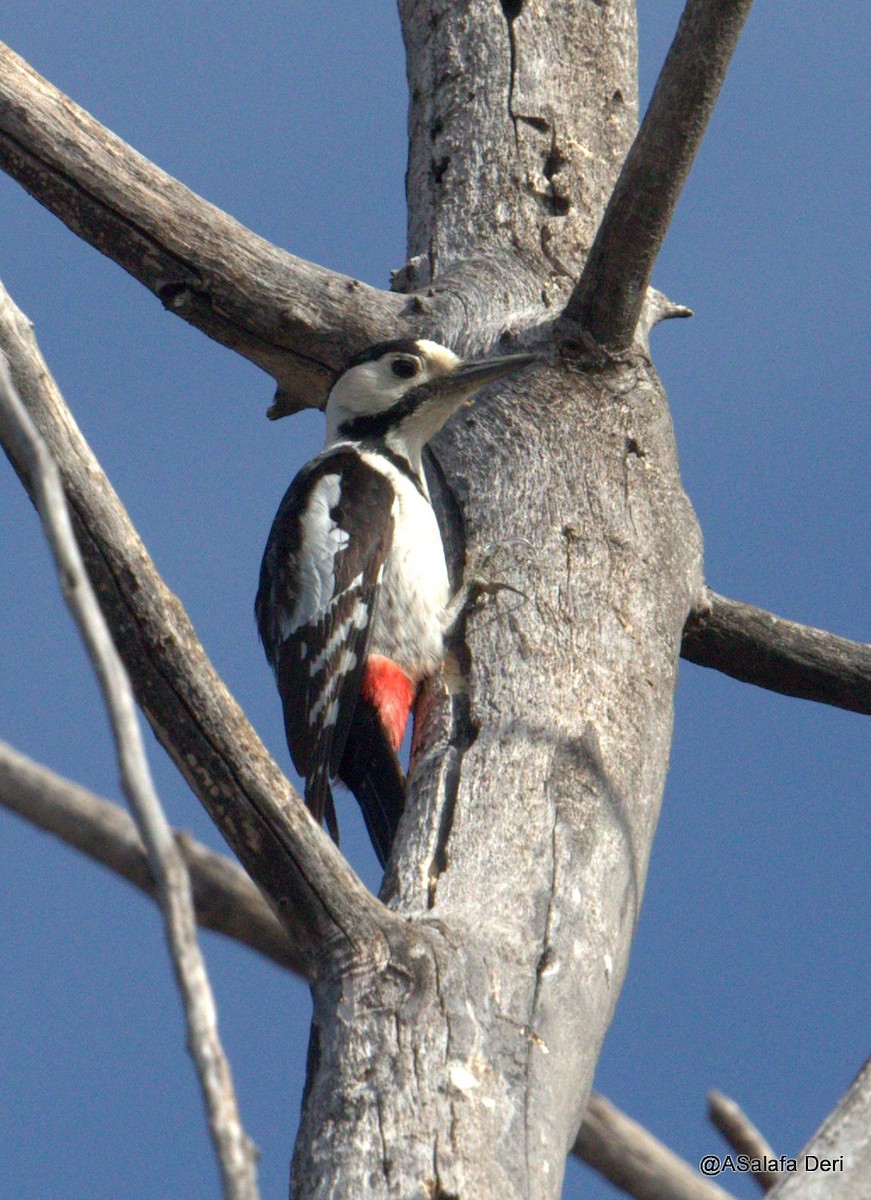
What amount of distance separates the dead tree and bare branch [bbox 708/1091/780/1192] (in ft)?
1.13

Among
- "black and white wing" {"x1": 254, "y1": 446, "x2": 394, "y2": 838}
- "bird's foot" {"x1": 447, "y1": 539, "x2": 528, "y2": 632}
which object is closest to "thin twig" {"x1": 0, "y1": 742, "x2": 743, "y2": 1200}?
"bird's foot" {"x1": 447, "y1": 539, "x2": 528, "y2": 632}

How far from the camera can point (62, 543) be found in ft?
3.63

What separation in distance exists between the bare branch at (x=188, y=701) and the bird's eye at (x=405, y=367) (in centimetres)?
170

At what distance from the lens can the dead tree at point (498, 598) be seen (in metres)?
2.11

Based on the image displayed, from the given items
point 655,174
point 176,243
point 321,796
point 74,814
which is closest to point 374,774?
point 321,796

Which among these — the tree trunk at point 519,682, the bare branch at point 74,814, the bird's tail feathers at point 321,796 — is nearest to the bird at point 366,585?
the bird's tail feathers at point 321,796

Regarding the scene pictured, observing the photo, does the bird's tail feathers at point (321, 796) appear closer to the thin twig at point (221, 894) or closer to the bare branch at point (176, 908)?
the thin twig at point (221, 894)

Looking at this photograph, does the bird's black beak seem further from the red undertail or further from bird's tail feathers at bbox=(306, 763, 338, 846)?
bird's tail feathers at bbox=(306, 763, 338, 846)

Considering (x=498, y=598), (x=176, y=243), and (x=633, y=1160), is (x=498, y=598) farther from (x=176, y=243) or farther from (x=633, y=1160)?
(x=633, y=1160)

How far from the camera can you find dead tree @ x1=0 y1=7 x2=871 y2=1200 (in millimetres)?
2107

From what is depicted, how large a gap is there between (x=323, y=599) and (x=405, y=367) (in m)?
0.60

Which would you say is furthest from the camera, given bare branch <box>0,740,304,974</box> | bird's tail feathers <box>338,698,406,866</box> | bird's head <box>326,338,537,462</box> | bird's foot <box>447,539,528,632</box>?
bird's head <box>326,338,537,462</box>

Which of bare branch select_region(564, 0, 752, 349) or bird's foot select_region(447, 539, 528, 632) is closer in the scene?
bare branch select_region(564, 0, 752, 349)

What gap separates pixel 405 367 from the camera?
3.79 meters
